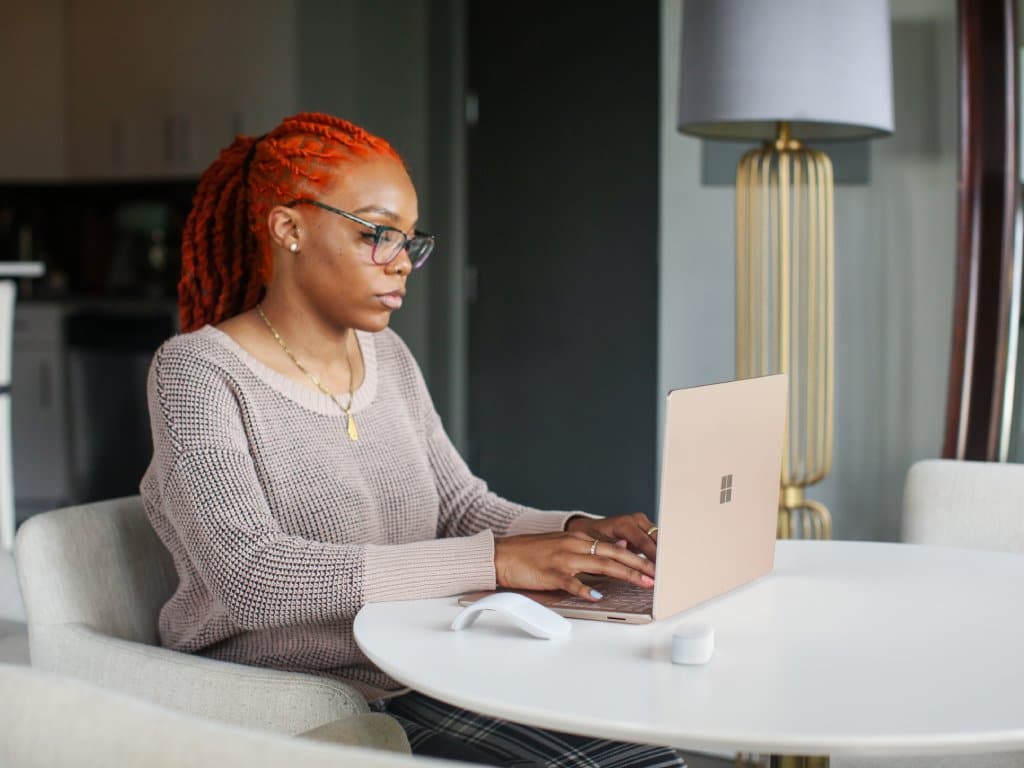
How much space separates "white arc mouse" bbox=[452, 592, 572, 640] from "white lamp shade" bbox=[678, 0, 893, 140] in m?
1.73

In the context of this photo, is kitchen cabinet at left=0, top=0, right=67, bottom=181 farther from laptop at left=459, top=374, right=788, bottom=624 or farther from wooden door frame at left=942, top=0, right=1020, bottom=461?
laptop at left=459, top=374, right=788, bottom=624

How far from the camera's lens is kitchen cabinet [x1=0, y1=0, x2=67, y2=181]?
588cm

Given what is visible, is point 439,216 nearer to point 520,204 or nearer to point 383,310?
point 520,204

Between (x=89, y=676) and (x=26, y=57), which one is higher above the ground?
Result: (x=26, y=57)

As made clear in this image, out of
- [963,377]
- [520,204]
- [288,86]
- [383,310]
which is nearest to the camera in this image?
[383,310]

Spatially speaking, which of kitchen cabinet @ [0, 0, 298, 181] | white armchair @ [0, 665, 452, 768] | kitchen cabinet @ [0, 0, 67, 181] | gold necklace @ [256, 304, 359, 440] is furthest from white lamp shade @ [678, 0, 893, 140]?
kitchen cabinet @ [0, 0, 67, 181]

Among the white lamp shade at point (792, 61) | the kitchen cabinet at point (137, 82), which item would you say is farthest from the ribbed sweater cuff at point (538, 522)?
the kitchen cabinet at point (137, 82)

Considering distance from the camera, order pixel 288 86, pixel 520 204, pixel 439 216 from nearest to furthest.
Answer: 1. pixel 520 204
2. pixel 288 86
3. pixel 439 216

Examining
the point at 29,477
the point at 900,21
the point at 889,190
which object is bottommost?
the point at 29,477

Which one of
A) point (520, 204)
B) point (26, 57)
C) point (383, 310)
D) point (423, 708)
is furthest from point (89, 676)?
point (26, 57)

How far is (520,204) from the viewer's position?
15.6ft

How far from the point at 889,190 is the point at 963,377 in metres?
0.61

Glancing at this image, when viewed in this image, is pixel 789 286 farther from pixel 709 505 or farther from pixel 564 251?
pixel 709 505

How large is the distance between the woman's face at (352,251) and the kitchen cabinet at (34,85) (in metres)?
4.74
